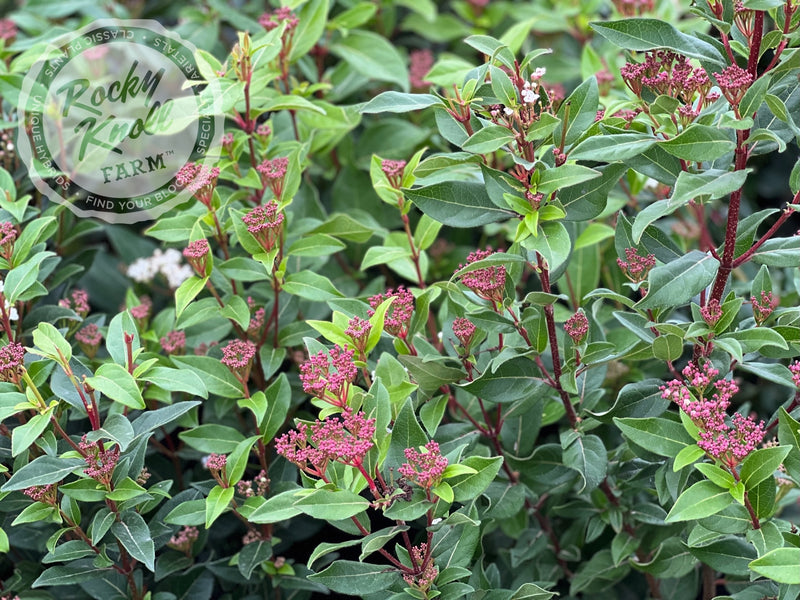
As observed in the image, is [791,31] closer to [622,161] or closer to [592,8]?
[622,161]

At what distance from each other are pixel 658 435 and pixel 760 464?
15 cm

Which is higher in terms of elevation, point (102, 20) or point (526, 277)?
point (102, 20)

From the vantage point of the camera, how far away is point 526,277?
2.32 m

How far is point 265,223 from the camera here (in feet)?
4.84

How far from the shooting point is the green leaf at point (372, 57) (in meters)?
2.19

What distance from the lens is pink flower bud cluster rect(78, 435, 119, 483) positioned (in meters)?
1.36

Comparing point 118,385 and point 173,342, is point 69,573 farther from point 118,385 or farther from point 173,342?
point 173,342

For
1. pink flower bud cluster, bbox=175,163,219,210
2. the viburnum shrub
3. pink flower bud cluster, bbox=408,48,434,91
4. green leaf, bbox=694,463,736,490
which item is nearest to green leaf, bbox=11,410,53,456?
the viburnum shrub

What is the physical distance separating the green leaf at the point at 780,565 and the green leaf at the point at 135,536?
36.0 inches

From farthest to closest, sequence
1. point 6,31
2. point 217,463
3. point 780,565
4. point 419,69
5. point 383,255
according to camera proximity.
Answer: point 419,69 → point 6,31 → point 383,255 → point 217,463 → point 780,565

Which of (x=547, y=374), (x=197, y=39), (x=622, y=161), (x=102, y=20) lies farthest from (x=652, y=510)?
(x=102, y=20)

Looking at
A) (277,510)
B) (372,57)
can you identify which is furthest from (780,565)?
(372,57)

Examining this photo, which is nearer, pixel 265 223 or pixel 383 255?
pixel 265 223

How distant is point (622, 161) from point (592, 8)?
1399 millimetres
